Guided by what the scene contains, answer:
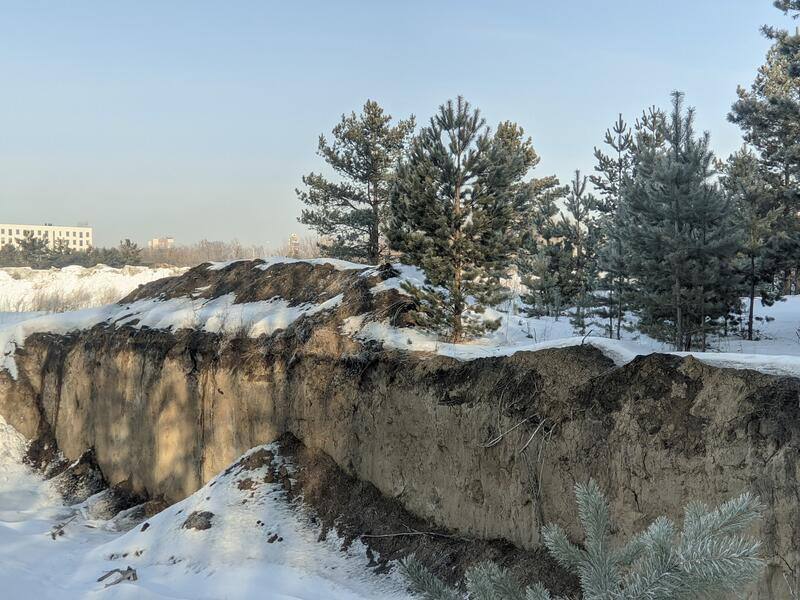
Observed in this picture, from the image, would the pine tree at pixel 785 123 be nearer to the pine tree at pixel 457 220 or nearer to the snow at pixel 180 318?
the pine tree at pixel 457 220

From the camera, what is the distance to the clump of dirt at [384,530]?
715 cm

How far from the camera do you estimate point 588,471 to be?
7.09 meters

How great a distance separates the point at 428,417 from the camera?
9188mm

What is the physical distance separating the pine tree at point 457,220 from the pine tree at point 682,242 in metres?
3.18

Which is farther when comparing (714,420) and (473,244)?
(473,244)

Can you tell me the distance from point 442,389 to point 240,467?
4271 millimetres

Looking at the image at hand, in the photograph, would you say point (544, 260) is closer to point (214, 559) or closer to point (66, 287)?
point (214, 559)

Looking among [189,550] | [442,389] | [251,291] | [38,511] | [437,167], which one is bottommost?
[38,511]

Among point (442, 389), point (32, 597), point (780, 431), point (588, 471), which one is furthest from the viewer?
point (442, 389)

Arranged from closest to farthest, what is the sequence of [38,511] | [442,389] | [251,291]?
[442,389] < [38,511] < [251,291]

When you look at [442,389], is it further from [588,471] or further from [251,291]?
[251,291]

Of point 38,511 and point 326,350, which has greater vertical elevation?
point 326,350

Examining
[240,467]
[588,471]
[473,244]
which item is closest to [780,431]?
[588,471]

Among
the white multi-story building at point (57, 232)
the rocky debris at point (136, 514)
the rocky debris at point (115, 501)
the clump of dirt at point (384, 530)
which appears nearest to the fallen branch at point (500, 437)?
the clump of dirt at point (384, 530)
